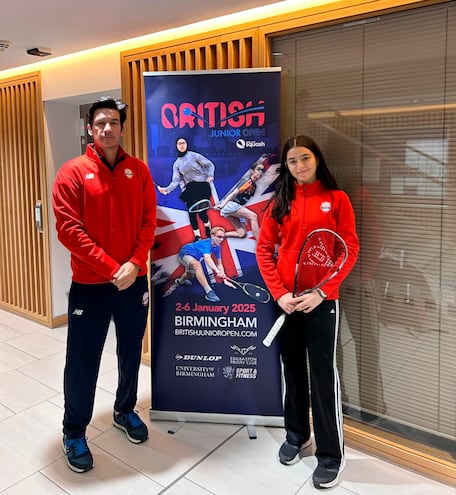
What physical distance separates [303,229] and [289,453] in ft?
4.13

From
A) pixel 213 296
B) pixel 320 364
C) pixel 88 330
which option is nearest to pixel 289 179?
pixel 213 296

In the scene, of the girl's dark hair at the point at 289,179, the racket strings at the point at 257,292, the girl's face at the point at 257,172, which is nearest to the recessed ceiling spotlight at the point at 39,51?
the girl's face at the point at 257,172

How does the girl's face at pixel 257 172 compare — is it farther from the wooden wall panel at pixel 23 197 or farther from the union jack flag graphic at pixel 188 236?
the wooden wall panel at pixel 23 197

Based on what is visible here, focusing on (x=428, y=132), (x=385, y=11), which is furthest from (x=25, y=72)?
(x=428, y=132)

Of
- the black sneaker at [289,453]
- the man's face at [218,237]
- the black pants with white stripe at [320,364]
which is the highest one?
the man's face at [218,237]

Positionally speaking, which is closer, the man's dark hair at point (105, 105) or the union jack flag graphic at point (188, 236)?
the man's dark hair at point (105, 105)

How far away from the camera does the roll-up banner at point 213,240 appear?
2.75 meters

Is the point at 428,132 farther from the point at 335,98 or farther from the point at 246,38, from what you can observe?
the point at 246,38

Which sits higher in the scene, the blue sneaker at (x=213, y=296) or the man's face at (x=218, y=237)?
the man's face at (x=218, y=237)

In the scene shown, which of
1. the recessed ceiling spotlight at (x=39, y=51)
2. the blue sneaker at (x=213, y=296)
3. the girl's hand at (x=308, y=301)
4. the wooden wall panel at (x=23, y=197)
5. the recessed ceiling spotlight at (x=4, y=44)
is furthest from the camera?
the wooden wall panel at (x=23, y=197)

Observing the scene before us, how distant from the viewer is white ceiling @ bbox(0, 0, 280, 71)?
113 inches

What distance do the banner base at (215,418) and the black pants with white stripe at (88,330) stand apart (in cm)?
54

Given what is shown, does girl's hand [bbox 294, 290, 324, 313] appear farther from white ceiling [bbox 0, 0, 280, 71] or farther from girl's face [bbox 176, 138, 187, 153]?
white ceiling [bbox 0, 0, 280, 71]

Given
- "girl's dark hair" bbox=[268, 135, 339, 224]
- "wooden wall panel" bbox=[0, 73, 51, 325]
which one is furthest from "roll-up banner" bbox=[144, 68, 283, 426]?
"wooden wall panel" bbox=[0, 73, 51, 325]
